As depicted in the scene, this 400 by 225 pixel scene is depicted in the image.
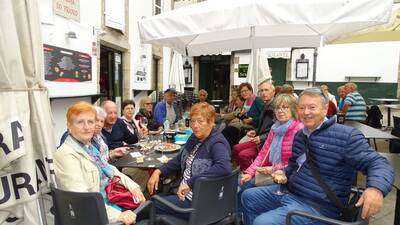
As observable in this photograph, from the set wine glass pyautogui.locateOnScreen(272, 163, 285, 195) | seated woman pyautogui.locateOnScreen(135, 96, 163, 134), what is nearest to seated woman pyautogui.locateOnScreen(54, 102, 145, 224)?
wine glass pyautogui.locateOnScreen(272, 163, 285, 195)

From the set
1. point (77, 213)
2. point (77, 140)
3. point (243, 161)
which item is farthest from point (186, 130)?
point (77, 213)

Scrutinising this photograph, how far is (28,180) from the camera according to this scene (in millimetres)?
1807

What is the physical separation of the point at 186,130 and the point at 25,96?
2849mm

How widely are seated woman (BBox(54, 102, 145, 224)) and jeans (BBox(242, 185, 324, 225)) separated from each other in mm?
943

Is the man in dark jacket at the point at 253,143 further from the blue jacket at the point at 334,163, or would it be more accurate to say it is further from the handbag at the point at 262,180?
the blue jacket at the point at 334,163

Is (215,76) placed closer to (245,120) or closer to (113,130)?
(245,120)

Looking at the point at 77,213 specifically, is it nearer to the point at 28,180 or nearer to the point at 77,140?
the point at 28,180

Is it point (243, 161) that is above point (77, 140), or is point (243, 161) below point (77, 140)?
below

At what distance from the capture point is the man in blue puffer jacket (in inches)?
78.6

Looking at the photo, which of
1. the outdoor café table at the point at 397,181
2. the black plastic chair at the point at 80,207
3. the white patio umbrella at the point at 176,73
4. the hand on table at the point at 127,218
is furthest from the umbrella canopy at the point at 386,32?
the white patio umbrella at the point at 176,73

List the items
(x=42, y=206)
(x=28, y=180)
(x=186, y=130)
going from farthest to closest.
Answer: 1. (x=186, y=130)
2. (x=42, y=206)
3. (x=28, y=180)

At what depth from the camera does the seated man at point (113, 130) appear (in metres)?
3.66

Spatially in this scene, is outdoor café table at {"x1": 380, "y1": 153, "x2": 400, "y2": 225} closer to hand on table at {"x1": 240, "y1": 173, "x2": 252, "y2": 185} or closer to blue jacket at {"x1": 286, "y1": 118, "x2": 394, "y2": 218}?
blue jacket at {"x1": 286, "y1": 118, "x2": 394, "y2": 218}

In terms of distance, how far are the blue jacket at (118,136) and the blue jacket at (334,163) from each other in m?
2.19
